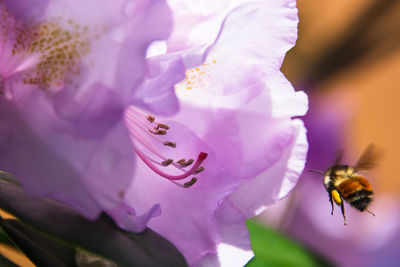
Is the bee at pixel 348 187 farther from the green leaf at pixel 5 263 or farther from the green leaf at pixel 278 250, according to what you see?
the green leaf at pixel 5 263

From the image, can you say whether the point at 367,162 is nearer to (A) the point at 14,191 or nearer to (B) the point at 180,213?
(B) the point at 180,213

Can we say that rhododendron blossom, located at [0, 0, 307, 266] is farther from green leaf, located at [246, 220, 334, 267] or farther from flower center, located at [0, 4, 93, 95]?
green leaf, located at [246, 220, 334, 267]

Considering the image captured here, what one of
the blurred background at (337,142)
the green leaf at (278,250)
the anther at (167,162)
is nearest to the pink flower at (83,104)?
the anther at (167,162)

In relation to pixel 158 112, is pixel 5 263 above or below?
below

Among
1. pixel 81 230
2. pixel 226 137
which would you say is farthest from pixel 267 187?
pixel 81 230

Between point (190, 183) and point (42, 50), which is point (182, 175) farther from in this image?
point (42, 50)

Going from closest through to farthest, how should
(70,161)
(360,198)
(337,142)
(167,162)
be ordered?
(70,161)
(167,162)
(360,198)
(337,142)
